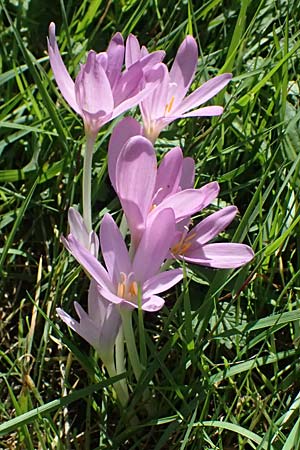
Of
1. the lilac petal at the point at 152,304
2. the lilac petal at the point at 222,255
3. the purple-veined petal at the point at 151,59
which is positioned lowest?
the lilac petal at the point at 222,255

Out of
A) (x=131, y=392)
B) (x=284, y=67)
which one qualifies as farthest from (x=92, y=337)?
(x=284, y=67)

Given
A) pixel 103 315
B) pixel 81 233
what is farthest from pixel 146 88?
pixel 103 315

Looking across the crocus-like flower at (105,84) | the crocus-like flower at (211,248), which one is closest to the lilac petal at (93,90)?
the crocus-like flower at (105,84)

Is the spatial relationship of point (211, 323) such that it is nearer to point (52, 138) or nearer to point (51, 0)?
point (52, 138)

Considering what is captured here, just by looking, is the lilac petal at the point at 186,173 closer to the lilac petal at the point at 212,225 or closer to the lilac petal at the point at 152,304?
the lilac petal at the point at 212,225

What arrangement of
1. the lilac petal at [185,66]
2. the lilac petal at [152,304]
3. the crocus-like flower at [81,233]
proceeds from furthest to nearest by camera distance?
the lilac petal at [185,66]
the crocus-like flower at [81,233]
the lilac petal at [152,304]
